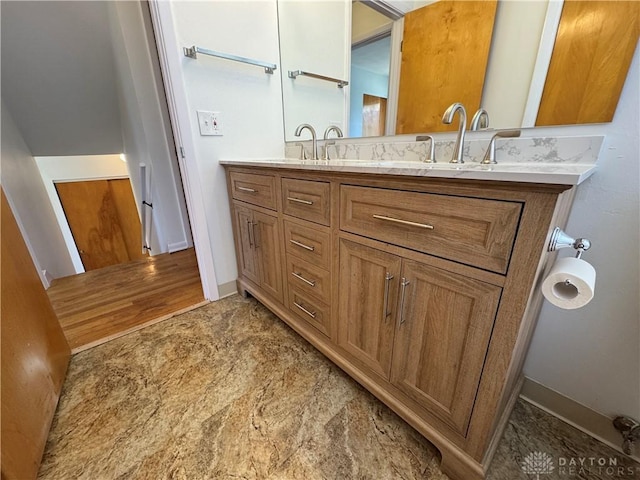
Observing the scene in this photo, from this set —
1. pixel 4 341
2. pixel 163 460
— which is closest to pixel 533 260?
pixel 163 460

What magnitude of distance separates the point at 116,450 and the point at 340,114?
185cm

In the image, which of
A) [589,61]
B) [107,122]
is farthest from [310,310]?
[107,122]

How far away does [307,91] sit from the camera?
5.82ft

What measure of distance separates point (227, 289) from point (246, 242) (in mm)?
451

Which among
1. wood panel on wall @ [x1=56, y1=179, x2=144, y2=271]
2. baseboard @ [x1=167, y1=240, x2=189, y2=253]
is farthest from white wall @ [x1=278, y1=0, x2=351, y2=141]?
wood panel on wall @ [x1=56, y1=179, x2=144, y2=271]

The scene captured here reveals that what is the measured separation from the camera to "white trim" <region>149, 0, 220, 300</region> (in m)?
1.31

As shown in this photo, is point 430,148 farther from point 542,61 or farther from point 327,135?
point 327,135

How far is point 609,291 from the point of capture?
867mm

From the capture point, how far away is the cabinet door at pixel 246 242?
1567 millimetres

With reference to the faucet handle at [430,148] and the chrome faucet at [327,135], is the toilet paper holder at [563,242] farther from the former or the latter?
the chrome faucet at [327,135]

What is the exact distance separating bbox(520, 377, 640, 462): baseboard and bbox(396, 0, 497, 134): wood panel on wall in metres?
1.13

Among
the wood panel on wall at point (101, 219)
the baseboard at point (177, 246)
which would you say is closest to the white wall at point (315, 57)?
the baseboard at point (177, 246)

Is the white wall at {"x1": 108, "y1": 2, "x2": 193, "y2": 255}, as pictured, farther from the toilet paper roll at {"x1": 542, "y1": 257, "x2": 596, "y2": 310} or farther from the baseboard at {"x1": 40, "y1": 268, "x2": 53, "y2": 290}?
the toilet paper roll at {"x1": 542, "y1": 257, "x2": 596, "y2": 310}

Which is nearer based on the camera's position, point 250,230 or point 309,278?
point 309,278
